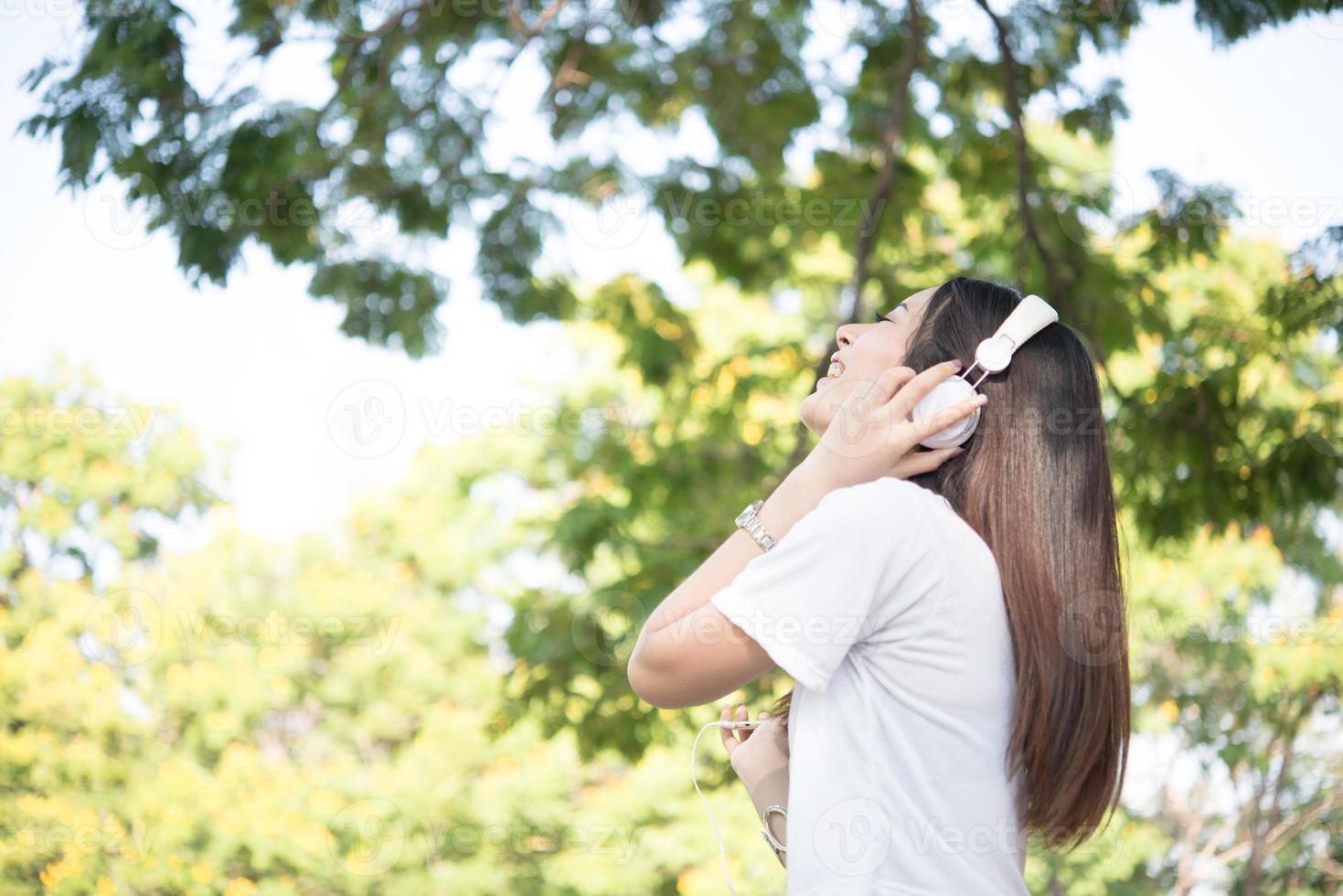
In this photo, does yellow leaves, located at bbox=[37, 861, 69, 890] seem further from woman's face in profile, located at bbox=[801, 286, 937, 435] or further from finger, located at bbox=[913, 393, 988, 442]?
finger, located at bbox=[913, 393, 988, 442]

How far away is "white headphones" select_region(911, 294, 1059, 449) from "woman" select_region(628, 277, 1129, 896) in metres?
0.02

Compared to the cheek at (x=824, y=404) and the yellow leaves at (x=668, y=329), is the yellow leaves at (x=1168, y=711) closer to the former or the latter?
the yellow leaves at (x=668, y=329)

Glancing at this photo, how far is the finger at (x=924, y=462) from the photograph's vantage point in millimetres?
1343

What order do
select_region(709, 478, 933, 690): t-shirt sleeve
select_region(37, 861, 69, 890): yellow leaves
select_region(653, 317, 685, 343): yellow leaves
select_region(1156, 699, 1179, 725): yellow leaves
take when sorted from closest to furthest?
1. select_region(709, 478, 933, 690): t-shirt sleeve
2. select_region(653, 317, 685, 343): yellow leaves
3. select_region(1156, 699, 1179, 725): yellow leaves
4. select_region(37, 861, 69, 890): yellow leaves

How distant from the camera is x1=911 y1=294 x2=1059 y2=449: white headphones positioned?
4.33 feet

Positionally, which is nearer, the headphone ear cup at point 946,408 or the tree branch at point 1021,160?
the headphone ear cup at point 946,408

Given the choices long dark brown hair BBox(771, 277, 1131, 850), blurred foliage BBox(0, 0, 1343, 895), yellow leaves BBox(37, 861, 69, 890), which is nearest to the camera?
long dark brown hair BBox(771, 277, 1131, 850)

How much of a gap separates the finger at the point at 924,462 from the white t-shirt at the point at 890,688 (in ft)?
0.34

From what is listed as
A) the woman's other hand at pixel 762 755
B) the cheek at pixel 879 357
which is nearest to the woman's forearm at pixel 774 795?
the woman's other hand at pixel 762 755

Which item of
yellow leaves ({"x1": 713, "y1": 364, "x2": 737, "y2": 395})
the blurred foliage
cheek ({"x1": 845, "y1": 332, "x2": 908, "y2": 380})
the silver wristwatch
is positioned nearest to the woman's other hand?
the silver wristwatch

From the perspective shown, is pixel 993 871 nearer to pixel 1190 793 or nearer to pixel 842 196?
pixel 842 196

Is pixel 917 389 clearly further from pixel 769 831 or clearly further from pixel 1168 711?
pixel 1168 711

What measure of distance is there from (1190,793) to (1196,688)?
0.79 m

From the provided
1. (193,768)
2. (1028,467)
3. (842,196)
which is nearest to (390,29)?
(842,196)
